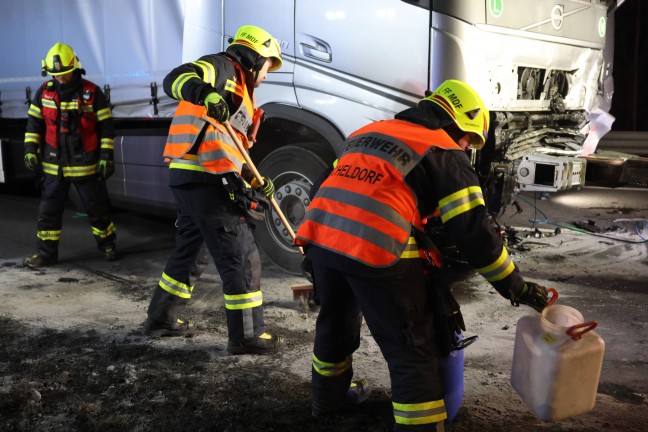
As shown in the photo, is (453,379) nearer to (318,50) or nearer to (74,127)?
(318,50)

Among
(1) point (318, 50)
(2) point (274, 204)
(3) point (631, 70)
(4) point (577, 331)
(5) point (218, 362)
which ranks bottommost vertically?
(5) point (218, 362)

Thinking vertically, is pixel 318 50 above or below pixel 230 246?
above

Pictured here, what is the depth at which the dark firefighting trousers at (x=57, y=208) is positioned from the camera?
5.90m

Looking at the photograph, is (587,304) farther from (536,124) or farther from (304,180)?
(304,180)

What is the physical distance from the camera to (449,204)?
255cm

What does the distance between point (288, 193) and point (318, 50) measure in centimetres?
113

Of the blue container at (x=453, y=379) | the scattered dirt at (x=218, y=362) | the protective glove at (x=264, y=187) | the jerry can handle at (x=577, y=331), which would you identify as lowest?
the scattered dirt at (x=218, y=362)

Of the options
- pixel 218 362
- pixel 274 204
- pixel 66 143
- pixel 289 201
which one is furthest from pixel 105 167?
pixel 218 362

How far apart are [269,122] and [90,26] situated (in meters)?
2.54

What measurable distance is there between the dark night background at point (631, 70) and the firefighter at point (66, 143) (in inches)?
303

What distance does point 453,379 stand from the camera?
290cm

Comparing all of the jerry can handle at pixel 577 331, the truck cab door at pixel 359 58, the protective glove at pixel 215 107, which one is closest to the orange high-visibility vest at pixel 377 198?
the jerry can handle at pixel 577 331

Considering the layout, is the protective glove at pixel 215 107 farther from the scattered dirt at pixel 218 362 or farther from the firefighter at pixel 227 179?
the scattered dirt at pixel 218 362

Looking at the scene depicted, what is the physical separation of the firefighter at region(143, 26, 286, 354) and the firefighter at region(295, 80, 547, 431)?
1059 millimetres
